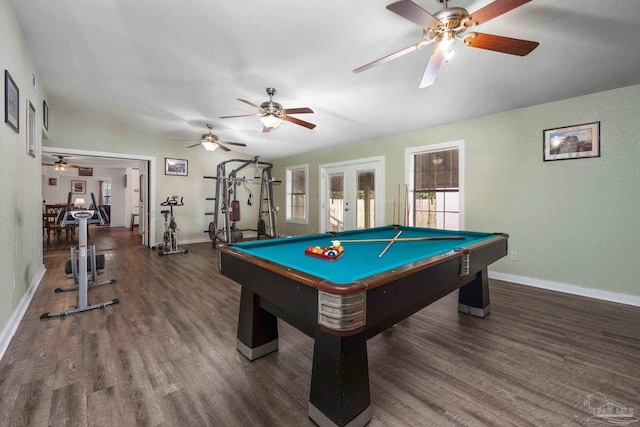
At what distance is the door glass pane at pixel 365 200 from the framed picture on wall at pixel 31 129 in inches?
188

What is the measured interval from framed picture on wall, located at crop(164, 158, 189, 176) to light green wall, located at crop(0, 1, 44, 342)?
290cm

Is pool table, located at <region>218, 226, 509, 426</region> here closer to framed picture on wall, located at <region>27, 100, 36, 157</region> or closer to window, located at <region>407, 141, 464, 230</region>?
window, located at <region>407, 141, 464, 230</region>

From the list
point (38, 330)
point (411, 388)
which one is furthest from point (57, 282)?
point (411, 388)

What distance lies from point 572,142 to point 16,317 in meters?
5.87

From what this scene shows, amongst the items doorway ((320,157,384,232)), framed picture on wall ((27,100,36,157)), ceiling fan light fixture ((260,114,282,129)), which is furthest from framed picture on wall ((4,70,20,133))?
doorway ((320,157,384,232))

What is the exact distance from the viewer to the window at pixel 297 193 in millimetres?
6880

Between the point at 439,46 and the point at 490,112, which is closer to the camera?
the point at 439,46

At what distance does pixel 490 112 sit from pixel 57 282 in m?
6.20

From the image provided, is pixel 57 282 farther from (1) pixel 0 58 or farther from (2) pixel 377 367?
(2) pixel 377 367

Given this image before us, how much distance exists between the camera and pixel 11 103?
227 cm

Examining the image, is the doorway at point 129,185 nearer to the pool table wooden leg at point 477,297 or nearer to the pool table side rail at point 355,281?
the pool table side rail at point 355,281

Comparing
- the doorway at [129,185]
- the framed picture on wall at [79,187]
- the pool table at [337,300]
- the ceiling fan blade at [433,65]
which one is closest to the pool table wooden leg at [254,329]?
the pool table at [337,300]

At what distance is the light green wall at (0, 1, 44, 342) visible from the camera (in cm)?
209

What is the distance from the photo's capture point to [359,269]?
145 cm
